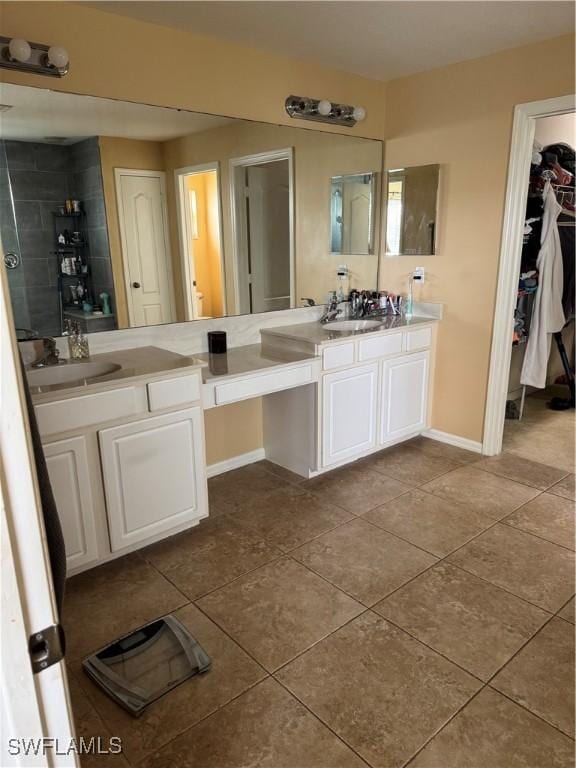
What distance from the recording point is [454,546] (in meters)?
2.54

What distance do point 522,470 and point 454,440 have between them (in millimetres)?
506

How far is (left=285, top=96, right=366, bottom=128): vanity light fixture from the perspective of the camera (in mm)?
3107

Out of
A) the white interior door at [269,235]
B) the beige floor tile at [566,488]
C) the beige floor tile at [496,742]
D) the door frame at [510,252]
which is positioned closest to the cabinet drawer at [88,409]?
the white interior door at [269,235]

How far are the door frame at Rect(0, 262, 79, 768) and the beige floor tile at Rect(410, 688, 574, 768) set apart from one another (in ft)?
4.10

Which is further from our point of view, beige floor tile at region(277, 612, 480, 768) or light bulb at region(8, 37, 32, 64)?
light bulb at region(8, 37, 32, 64)

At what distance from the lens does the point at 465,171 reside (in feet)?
10.9

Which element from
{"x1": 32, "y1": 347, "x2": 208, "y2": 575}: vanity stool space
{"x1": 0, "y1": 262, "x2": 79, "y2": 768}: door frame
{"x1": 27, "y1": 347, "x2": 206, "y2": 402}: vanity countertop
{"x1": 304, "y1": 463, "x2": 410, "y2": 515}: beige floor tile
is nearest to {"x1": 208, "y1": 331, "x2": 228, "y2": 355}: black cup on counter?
{"x1": 27, "y1": 347, "x2": 206, "y2": 402}: vanity countertop

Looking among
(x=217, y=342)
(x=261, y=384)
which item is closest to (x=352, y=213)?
(x=217, y=342)

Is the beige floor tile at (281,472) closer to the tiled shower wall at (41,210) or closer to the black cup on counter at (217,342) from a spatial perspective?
the black cup on counter at (217,342)

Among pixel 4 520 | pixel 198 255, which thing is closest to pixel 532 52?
pixel 198 255

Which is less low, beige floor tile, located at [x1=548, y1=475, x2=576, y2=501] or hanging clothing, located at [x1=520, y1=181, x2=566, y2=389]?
hanging clothing, located at [x1=520, y1=181, x2=566, y2=389]

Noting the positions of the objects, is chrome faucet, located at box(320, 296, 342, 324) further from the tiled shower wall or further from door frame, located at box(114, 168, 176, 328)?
the tiled shower wall

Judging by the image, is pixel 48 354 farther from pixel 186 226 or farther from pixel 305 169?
pixel 305 169

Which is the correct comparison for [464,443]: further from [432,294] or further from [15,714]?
[15,714]
